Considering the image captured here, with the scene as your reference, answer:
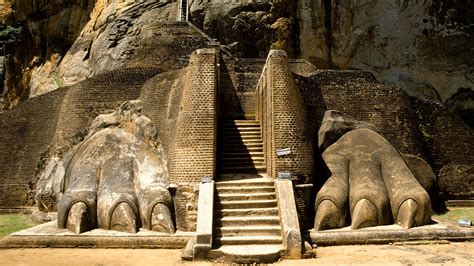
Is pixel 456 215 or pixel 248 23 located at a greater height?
pixel 248 23

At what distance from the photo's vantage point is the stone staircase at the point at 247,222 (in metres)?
7.53

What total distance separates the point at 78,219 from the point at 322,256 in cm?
473

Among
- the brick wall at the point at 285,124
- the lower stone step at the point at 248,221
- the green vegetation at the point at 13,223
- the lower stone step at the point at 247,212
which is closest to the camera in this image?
the lower stone step at the point at 248,221

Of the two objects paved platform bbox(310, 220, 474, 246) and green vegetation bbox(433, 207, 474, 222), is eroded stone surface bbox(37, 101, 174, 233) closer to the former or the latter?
paved platform bbox(310, 220, 474, 246)

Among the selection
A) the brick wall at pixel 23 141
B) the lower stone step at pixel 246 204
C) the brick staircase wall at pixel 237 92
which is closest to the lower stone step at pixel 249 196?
the lower stone step at pixel 246 204

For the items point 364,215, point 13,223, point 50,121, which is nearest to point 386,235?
point 364,215

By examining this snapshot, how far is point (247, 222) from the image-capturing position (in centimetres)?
849

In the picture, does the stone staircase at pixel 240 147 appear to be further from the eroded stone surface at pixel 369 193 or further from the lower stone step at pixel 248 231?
the lower stone step at pixel 248 231

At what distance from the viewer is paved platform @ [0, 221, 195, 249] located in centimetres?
838

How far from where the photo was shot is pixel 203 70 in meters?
9.99

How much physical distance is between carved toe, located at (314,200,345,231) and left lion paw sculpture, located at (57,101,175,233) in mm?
2909

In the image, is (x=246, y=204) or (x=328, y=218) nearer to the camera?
(x=246, y=204)

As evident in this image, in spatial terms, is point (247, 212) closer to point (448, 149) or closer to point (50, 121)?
point (448, 149)

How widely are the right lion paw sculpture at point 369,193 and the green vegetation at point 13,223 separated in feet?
22.5
